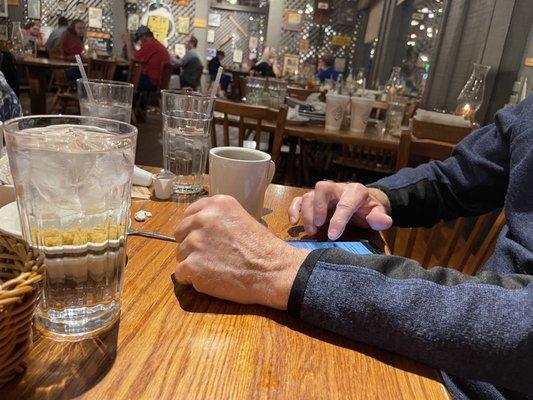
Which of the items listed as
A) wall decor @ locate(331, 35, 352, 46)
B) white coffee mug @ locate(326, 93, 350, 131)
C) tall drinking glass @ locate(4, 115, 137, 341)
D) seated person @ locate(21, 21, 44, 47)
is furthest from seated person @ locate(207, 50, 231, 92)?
tall drinking glass @ locate(4, 115, 137, 341)

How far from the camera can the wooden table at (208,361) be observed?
0.40m

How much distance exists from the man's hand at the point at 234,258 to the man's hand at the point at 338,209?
21 cm

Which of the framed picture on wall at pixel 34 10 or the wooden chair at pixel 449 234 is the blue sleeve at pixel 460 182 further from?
the framed picture on wall at pixel 34 10

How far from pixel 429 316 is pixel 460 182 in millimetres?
674

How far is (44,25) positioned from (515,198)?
12.5 meters

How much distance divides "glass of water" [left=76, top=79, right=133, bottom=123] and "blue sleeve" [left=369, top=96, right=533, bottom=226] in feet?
2.10

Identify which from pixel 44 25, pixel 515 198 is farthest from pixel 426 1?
pixel 44 25

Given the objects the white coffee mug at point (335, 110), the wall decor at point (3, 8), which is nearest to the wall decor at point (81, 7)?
the wall decor at point (3, 8)

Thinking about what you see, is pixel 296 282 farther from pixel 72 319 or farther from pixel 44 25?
pixel 44 25

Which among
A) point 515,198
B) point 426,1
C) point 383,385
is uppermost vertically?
point 426,1

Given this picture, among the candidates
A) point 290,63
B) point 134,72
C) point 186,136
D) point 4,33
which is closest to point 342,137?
point 186,136

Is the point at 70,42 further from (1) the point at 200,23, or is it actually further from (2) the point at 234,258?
(2) the point at 234,258

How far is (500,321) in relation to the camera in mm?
497

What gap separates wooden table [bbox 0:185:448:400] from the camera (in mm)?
403
